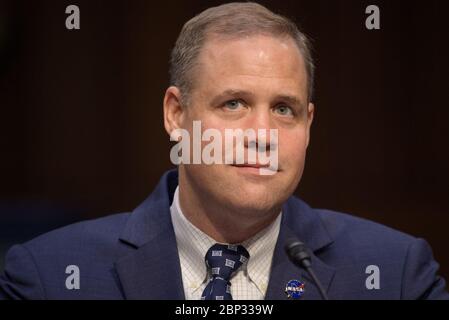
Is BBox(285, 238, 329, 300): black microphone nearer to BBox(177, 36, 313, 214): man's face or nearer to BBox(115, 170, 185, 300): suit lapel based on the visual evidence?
BBox(177, 36, 313, 214): man's face

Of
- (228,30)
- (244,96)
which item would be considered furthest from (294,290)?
(228,30)

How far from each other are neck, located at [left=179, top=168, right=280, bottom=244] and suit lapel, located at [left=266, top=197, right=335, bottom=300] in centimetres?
9

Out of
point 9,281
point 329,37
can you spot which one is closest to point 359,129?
point 329,37

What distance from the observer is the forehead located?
97.4 inches

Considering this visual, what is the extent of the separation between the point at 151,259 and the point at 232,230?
0.98 ft

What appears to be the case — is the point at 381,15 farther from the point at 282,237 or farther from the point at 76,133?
the point at 76,133

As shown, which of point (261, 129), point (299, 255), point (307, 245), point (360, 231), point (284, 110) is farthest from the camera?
Result: point (360, 231)

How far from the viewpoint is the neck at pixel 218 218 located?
2.60m

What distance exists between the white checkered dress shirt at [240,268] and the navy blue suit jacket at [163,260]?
1.5 inches

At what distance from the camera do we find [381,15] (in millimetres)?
3031

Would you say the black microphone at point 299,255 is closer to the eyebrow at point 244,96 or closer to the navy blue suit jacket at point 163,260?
the navy blue suit jacket at point 163,260

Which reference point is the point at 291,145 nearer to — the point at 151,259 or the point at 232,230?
the point at 232,230

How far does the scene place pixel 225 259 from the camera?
2631 millimetres
